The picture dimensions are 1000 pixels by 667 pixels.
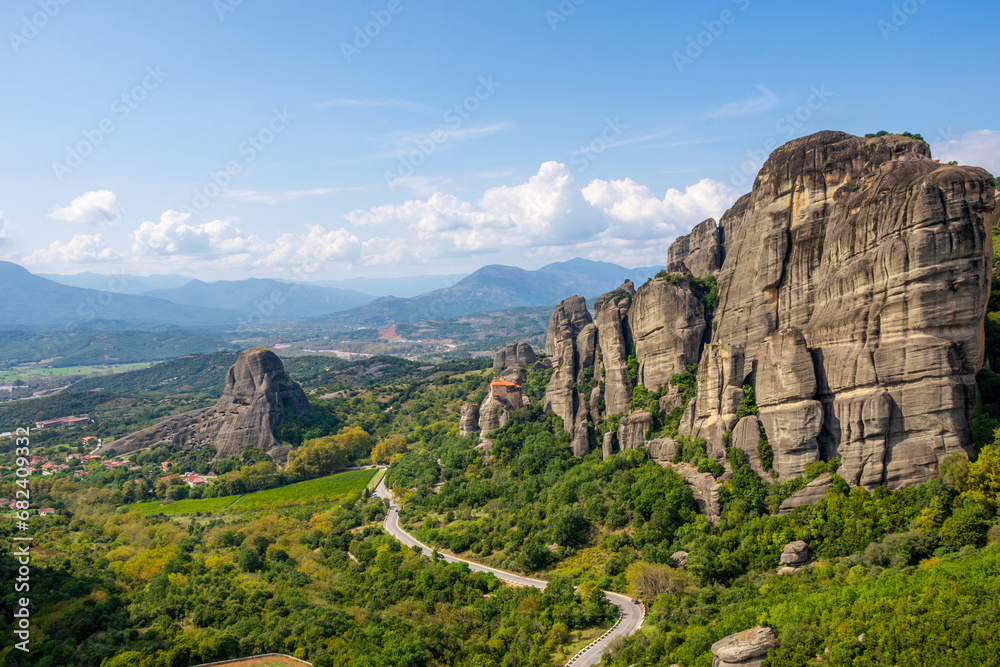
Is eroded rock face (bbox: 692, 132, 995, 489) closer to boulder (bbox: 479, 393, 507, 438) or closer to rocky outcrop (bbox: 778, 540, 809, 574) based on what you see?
rocky outcrop (bbox: 778, 540, 809, 574)

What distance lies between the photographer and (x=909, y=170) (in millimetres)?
34562

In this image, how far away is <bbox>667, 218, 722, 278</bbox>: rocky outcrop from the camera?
55.4 m

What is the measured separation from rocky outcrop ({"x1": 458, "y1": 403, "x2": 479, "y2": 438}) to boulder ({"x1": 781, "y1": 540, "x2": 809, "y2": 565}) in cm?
4176

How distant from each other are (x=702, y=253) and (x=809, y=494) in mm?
28083

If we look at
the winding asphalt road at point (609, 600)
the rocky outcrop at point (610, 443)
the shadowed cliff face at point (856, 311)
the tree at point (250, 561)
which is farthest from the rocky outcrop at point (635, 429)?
the tree at point (250, 561)

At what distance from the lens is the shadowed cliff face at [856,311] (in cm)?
3061

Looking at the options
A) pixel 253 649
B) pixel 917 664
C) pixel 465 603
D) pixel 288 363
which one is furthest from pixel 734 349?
pixel 288 363

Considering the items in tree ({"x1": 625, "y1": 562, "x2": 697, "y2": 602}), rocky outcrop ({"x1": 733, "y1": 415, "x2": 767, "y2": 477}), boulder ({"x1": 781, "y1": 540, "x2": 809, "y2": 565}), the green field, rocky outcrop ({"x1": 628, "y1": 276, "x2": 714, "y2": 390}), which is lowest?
the green field

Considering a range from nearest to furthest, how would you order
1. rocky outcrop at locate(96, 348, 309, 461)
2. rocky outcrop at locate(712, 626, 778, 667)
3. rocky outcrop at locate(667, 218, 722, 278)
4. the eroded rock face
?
rocky outcrop at locate(712, 626, 778, 667)
the eroded rock face
rocky outcrop at locate(667, 218, 722, 278)
rocky outcrop at locate(96, 348, 309, 461)

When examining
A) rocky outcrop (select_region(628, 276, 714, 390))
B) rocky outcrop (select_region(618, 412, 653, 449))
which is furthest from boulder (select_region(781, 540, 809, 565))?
rocky outcrop (select_region(628, 276, 714, 390))

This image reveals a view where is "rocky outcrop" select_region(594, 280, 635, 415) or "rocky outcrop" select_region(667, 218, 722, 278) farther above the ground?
"rocky outcrop" select_region(667, 218, 722, 278)

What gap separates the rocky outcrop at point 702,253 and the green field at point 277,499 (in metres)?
42.0

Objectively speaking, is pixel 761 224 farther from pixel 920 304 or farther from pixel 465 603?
pixel 465 603

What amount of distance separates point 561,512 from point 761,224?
25.6 metres
